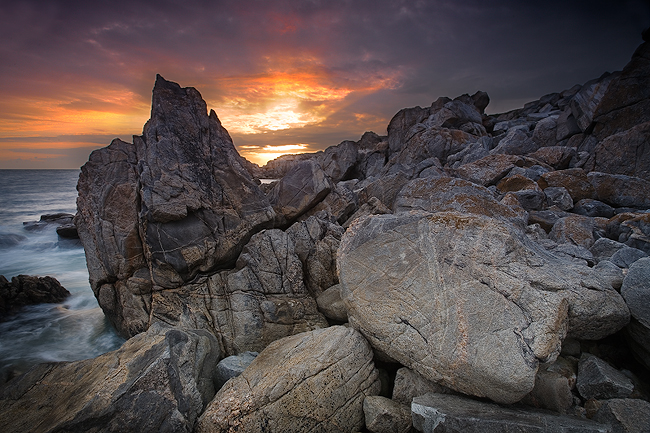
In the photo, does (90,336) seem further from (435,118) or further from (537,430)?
(435,118)

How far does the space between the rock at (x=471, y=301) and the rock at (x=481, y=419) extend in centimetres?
21

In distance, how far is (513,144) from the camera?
69.7 ft

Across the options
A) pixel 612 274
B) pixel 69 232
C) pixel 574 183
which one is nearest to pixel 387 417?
pixel 612 274

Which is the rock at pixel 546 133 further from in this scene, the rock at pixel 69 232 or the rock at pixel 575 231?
the rock at pixel 69 232

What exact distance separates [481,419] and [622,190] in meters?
13.2

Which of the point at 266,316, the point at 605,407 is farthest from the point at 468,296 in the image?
the point at 266,316

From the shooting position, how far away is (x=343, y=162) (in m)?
35.2

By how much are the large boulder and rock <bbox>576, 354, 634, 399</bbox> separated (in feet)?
24.8

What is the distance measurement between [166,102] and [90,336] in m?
8.49

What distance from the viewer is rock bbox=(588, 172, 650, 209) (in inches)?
463

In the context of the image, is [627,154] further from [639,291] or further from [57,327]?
[57,327]

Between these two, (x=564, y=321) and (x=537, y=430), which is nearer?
(x=537, y=430)

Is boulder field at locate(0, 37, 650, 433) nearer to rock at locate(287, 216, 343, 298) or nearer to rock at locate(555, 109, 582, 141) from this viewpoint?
rock at locate(287, 216, 343, 298)

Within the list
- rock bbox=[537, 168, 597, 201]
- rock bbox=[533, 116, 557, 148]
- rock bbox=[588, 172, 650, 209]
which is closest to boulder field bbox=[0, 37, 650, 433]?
rock bbox=[537, 168, 597, 201]
